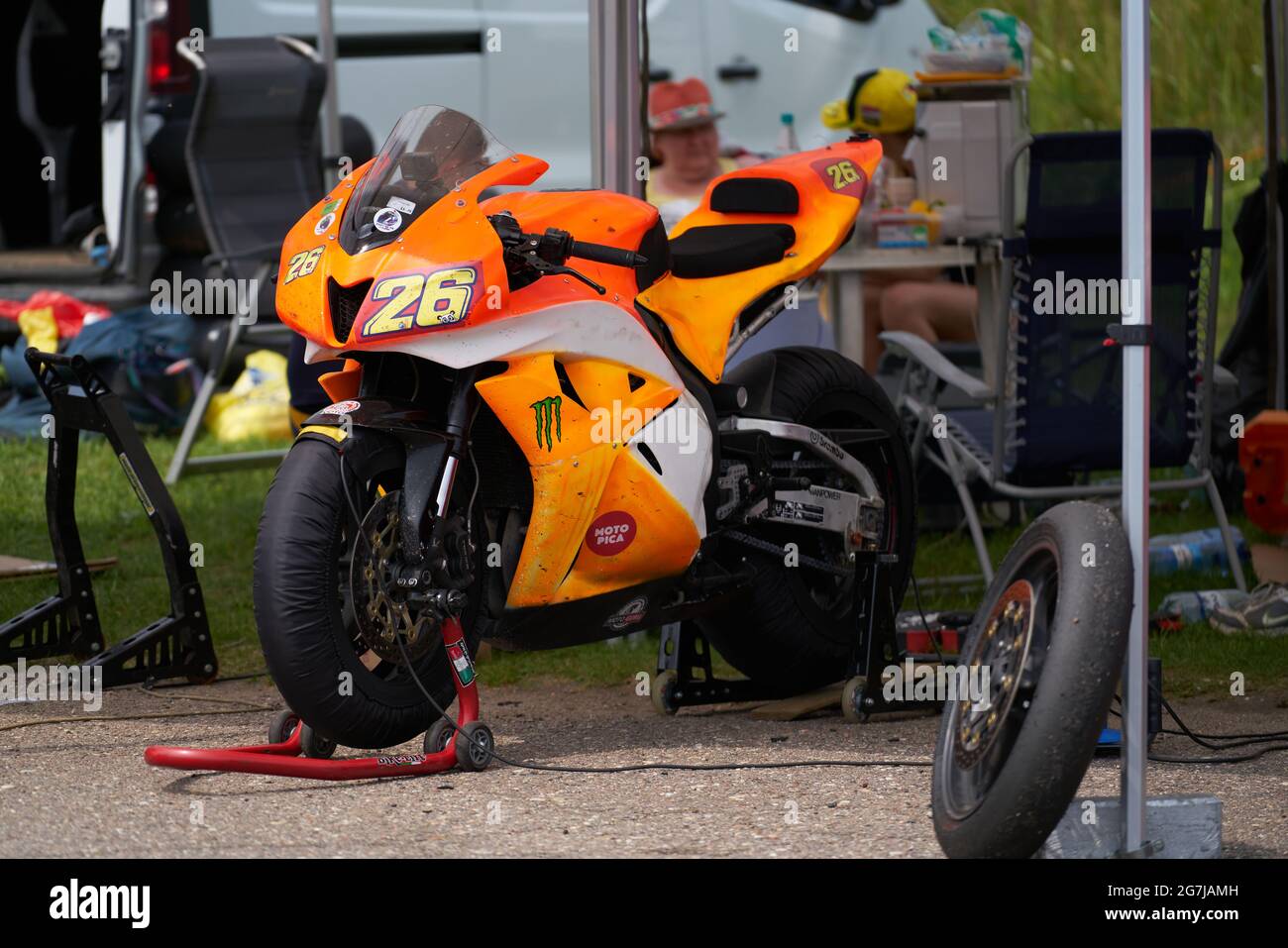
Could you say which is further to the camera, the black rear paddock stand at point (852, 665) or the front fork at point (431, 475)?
the black rear paddock stand at point (852, 665)

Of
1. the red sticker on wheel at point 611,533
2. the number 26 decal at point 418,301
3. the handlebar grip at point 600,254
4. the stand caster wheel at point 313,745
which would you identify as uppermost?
the handlebar grip at point 600,254

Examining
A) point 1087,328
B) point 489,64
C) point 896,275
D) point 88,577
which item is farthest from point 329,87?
point 1087,328

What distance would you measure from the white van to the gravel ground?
505cm

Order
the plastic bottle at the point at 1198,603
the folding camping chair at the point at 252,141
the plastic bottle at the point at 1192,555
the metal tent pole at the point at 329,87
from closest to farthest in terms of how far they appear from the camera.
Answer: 1. the plastic bottle at the point at 1198,603
2. the plastic bottle at the point at 1192,555
3. the folding camping chair at the point at 252,141
4. the metal tent pole at the point at 329,87

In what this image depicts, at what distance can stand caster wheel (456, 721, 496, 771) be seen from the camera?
168 inches

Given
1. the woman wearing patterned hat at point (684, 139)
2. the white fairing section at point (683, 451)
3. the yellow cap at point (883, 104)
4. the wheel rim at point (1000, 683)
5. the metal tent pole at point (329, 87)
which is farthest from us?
the metal tent pole at point (329, 87)

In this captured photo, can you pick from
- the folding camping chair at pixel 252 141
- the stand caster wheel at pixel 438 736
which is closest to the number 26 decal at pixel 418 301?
the stand caster wheel at pixel 438 736

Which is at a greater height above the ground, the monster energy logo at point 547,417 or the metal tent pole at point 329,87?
the metal tent pole at point 329,87

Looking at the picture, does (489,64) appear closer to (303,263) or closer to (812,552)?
(812,552)

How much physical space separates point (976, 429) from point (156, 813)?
3.35m

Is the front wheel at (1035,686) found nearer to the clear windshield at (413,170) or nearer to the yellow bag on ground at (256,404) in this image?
the clear windshield at (413,170)

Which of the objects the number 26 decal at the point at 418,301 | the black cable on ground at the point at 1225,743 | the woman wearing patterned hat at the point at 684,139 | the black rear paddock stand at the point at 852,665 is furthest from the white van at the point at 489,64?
the black cable on ground at the point at 1225,743

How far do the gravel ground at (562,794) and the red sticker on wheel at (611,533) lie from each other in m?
0.44

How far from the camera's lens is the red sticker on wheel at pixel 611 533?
4375mm
